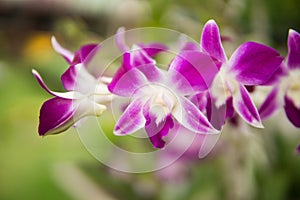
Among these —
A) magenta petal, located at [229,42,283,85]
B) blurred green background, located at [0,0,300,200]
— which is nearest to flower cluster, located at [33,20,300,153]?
magenta petal, located at [229,42,283,85]

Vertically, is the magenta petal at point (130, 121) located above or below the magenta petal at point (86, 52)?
below

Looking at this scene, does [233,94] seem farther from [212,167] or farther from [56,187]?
[56,187]

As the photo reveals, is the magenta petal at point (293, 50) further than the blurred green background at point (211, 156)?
No

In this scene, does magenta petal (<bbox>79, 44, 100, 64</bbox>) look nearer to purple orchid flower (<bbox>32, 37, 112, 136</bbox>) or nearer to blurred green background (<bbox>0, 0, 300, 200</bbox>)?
purple orchid flower (<bbox>32, 37, 112, 136</bbox>)

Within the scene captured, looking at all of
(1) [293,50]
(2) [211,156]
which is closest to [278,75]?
(1) [293,50]

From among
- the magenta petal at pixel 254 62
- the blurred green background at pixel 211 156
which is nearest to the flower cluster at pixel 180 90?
the magenta petal at pixel 254 62

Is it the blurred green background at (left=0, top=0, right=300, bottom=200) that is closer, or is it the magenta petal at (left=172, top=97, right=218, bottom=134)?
the magenta petal at (left=172, top=97, right=218, bottom=134)

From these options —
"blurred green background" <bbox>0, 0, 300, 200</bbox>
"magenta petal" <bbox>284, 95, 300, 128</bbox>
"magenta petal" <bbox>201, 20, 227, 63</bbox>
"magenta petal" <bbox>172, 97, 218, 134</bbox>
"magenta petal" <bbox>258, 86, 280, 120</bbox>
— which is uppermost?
"magenta petal" <bbox>201, 20, 227, 63</bbox>

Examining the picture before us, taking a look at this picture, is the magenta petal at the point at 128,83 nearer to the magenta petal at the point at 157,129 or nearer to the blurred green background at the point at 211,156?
the magenta petal at the point at 157,129
